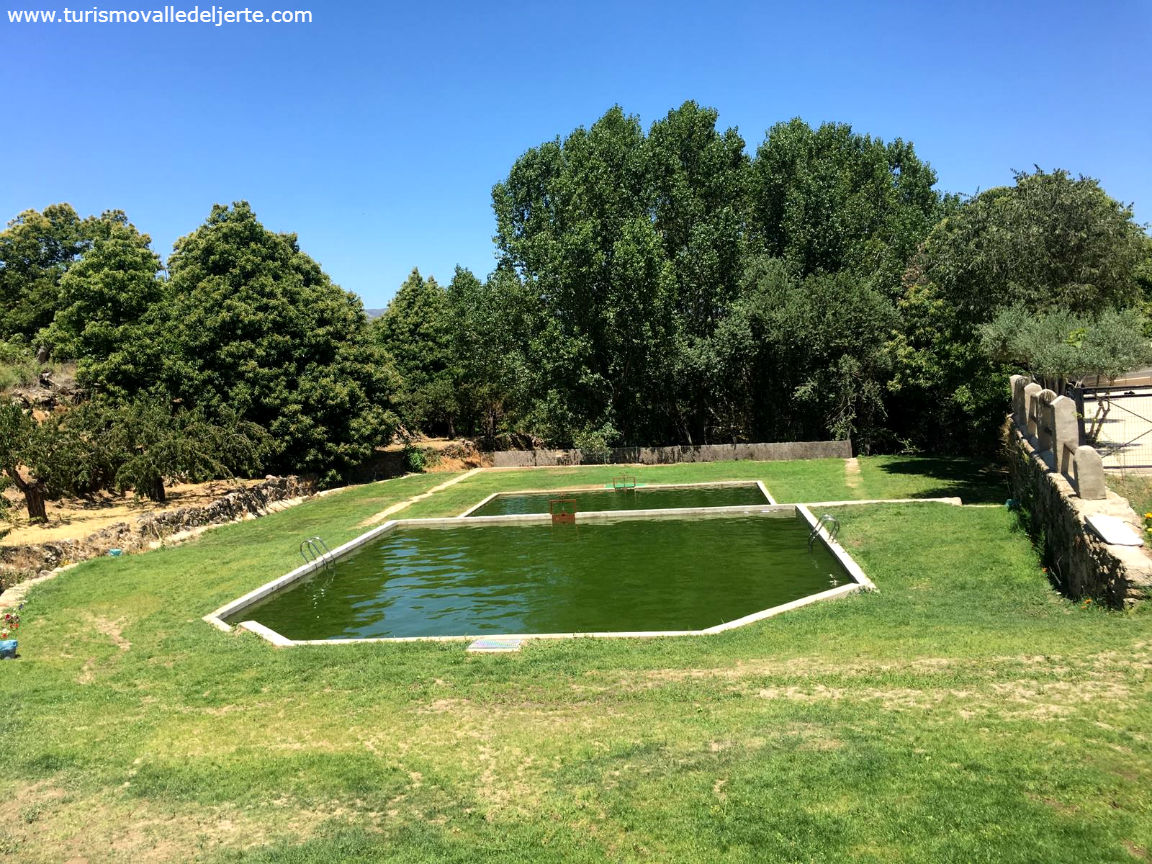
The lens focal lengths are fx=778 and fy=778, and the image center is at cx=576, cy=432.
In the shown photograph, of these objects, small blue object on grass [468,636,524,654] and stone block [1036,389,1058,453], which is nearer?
small blue object on grass [468,636,524,654]

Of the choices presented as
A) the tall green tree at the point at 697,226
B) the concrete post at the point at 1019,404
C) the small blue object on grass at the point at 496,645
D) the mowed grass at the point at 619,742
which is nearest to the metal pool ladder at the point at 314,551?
the mowed grass at the point at 619,742

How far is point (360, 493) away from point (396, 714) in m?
26.4

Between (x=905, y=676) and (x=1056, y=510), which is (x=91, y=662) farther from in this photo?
(x=1056, y=510)

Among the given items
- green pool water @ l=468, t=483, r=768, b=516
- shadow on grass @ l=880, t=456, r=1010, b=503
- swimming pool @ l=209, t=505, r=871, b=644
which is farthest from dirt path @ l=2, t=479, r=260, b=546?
shadow on grass @ l=880, t=456, r=1010, b=503

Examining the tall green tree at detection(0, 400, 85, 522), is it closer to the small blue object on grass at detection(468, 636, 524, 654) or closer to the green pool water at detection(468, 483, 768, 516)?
the green pool water at detection(468, 483, 768, 516)

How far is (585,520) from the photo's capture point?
25922 mm

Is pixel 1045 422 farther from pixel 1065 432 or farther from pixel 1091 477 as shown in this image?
pixel 1091 477

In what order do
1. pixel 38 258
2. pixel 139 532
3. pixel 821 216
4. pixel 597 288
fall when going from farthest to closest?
pixel 38 258, pixel 821 216, pixel 597 288, pixel 139 532

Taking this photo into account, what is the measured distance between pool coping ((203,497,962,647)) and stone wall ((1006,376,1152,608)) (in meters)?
3.16

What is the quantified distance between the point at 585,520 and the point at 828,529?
853 centimetres

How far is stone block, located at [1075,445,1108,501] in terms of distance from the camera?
43.9 ft

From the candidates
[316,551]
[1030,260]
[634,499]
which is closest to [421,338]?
[634,499]

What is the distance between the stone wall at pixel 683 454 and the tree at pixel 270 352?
8.08m

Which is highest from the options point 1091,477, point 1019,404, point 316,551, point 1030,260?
point 1030,260
